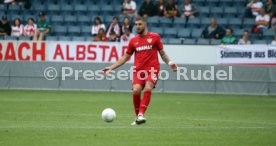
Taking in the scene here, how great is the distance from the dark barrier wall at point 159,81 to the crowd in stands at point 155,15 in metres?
2.04

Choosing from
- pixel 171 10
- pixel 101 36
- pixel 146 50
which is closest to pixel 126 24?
pixel 101 36

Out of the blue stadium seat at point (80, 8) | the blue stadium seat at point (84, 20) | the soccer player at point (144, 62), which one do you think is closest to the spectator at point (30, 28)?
the blue stadium seat at point (84, 20)

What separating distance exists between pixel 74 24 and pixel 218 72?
849 centimetres

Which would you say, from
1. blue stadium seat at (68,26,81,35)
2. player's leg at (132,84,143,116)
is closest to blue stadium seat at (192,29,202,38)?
blue stadium seat at (68,26,81,35)

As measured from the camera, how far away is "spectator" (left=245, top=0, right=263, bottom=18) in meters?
31.3

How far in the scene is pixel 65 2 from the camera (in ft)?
112

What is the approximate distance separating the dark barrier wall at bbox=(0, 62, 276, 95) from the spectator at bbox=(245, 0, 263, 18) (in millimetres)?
4812

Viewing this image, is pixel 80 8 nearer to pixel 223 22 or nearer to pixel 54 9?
pixel 54 9

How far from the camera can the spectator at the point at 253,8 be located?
1231 inches

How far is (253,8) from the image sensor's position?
3145 cm

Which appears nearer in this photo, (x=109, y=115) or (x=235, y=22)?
(x=109, y=115)

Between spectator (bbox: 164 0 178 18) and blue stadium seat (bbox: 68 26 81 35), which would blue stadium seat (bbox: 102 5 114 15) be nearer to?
blue stadium seat (bbox: 68 26 81 35)

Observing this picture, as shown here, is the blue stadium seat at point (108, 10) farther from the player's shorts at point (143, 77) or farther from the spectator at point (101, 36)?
the player's shorts at point (143, 77)

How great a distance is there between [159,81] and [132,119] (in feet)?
37.0
